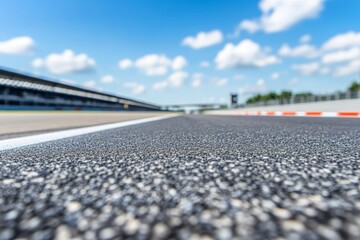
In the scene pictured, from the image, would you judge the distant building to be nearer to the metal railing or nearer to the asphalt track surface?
the metal railing

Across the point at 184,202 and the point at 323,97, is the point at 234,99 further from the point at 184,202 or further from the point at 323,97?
the point at 184,202

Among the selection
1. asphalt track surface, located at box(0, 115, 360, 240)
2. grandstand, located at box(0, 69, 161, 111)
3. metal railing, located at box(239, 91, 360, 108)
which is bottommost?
asphalt track surface, located at box(0, 115, 360, 240)

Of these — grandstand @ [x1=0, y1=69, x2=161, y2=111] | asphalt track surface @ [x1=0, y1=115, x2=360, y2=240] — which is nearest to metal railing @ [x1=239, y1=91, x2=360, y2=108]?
asphalt track surface @ [x1=0, y1=115, x2=360, y2=240]

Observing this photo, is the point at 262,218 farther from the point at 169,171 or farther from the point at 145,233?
the point at 169,171

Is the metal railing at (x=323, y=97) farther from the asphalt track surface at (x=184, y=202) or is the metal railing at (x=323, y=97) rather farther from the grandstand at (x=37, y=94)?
the grandstand at (x=37, y=94)

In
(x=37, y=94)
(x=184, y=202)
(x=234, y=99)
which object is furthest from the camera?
(x=234, y=99)

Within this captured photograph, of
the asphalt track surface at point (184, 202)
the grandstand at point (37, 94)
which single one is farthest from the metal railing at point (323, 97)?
the grandstand at point (37, 94)

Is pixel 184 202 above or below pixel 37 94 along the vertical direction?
Answer: below

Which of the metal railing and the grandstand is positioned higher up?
the grandstand

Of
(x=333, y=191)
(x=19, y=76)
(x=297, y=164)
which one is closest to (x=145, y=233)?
(x=333, y=191)

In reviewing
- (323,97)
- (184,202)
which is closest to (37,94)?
(323,97)

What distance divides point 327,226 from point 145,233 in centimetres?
53

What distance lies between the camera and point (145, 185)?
1099 millimetres

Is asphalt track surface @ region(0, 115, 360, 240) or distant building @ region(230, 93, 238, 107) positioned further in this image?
distant building @ region(230, 93, 238, 107)
